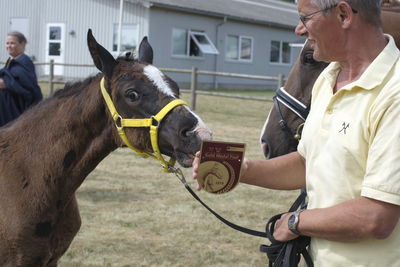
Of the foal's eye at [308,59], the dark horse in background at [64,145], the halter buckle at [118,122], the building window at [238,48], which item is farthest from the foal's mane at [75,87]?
the building window at [238,48]

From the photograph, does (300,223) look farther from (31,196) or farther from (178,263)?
(178,263)

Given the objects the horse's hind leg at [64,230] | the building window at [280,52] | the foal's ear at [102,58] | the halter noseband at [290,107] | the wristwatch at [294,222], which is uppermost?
the building window at [280,52]

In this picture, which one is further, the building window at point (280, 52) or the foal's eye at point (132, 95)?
the building window at point (280, 52)

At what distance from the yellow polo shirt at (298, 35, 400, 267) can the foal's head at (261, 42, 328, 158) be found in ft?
4.93

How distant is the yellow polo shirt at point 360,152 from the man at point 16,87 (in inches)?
207

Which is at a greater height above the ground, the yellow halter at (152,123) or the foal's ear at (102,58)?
the foal's ear at (102,58)

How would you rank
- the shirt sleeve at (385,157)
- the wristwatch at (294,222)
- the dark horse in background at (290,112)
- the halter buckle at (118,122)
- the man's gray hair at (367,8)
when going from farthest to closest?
the dark horse in background at (290,112), the halter buckle at (118,122), the wristwatch at (294,222), the man's gray hair at (367,8), the shirt sleeve at (385,157)

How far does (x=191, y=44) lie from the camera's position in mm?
25828

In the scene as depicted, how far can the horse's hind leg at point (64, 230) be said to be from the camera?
10.5ft

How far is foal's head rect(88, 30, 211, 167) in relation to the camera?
2.82 m

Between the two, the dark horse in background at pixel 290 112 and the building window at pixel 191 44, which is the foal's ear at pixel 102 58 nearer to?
the dark horse in background at pixel 290 112

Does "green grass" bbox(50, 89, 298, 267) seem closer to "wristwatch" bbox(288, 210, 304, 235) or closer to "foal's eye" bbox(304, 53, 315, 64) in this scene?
"foal's eye" bbox(304, 53, 315, 64)

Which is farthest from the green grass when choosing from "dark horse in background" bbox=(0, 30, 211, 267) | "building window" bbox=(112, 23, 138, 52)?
"building window" bbox=(112, 23, 138, 52)

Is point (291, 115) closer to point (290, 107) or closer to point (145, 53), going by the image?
point (290, 107)
